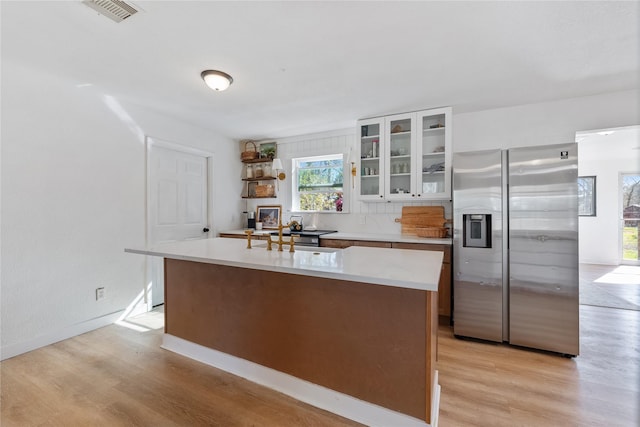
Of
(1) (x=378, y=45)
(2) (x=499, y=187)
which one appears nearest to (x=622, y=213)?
(2) (x=499, y=187)

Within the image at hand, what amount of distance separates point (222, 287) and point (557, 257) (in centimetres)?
282

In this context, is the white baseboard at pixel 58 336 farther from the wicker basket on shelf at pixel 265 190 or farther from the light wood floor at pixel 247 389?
the wicker basket on shelf at pixel 265 190

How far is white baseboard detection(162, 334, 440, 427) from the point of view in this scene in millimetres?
1540

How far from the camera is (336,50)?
2.05m

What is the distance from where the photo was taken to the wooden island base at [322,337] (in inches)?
58.5

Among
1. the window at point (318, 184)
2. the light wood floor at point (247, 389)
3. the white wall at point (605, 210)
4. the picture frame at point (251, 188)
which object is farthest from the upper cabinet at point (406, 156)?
the white wall at point (605, 210)

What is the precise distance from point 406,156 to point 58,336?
402 centimetres

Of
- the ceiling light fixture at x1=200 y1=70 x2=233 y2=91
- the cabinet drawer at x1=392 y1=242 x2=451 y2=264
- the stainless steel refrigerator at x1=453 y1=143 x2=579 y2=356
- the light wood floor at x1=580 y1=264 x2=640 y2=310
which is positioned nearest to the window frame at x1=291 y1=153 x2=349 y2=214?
the cabinet drawer at x1=392 y1=242 x2=451 y2=264

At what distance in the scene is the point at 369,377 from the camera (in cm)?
159

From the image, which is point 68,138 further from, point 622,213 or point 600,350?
point 622,213

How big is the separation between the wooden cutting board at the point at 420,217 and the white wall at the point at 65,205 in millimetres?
3193

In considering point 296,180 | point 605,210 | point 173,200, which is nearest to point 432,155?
point 296,180

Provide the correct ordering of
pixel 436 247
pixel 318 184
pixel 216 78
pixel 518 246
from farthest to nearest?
pixel 318 184 → pixel 436 247 → pixel 518 246 → pixel 216 78

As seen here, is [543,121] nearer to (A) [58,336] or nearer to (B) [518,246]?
(B) [518,246]
